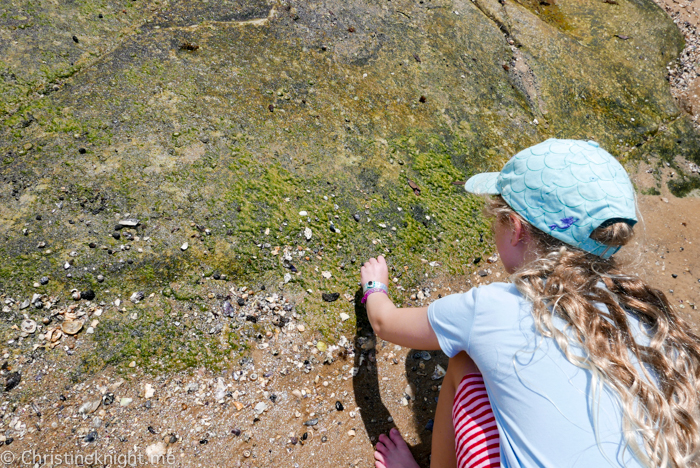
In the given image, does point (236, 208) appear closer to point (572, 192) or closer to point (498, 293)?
point (498, 293)

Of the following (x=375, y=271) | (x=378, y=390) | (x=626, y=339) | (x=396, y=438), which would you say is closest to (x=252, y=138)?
(x=375, y=271)

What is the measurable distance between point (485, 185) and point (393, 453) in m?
1.55

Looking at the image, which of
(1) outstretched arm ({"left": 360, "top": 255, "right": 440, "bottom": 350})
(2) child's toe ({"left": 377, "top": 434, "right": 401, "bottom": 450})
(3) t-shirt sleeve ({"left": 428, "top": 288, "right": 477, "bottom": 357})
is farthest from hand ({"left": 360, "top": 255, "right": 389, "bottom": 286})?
(2) child's toe ({"left": 377, "top": 434, "right": 401, "bottom": 450})

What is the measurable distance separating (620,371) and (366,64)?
3.04 metres

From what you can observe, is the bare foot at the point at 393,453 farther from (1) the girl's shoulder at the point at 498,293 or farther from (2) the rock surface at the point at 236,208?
(1) the girl's shoulder at the point at 498,293

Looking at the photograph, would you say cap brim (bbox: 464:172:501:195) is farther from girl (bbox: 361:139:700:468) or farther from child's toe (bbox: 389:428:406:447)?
child's toe (bbox: 389:428:406:447)

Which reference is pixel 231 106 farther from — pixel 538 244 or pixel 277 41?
pixel 538 244

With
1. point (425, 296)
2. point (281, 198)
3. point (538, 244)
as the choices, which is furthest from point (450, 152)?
point (538, 244)

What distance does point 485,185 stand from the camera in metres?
2.21

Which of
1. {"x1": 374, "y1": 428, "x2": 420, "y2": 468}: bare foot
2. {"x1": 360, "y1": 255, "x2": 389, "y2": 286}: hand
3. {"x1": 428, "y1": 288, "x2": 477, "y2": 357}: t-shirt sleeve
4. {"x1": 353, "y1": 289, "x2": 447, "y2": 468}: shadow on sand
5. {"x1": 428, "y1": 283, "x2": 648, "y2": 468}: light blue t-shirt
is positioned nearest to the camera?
{"x1": 428, "y1": 283, "x2": 648, "y2": 468}: light blue t-shirt

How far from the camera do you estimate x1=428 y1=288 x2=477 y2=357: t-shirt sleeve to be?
1.82 metres

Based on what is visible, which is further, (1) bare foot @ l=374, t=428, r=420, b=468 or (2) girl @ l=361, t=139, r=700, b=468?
(1) bare foot @ l=374, t=428, r=420, b=468

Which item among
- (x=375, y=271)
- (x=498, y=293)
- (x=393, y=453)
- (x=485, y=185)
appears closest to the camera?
(x=498, y=293)

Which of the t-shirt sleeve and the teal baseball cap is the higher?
the teal baseball cap
